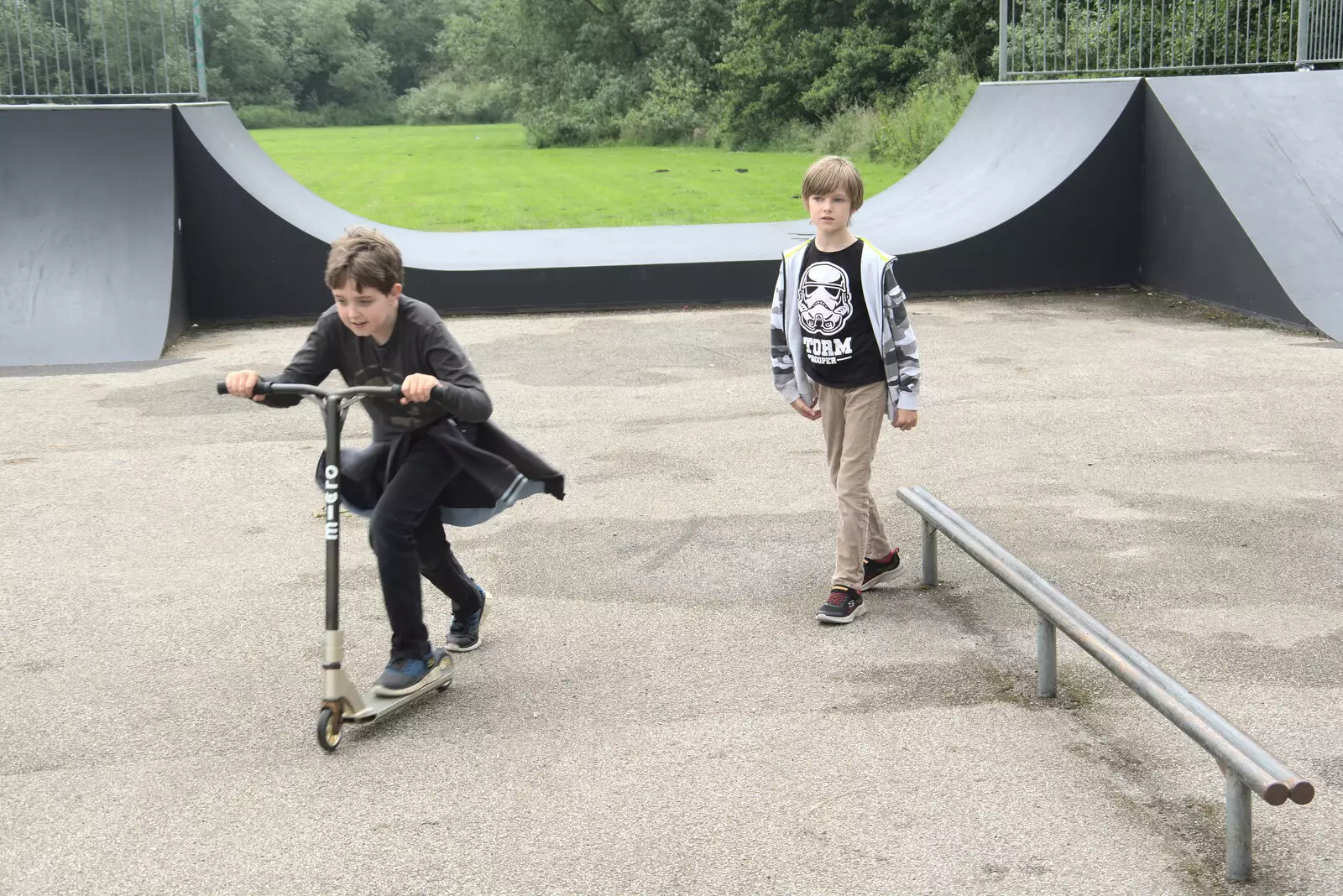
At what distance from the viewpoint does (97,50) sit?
12.3 meters

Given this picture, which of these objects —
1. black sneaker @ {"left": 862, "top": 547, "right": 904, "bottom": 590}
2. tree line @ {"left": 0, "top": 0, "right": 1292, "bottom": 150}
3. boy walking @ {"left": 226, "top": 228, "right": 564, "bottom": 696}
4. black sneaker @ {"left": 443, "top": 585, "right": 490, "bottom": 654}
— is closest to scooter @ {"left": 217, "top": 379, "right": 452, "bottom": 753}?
boy walking @ {"left": 226, "top": 228, "right": 564, "bottom": 696}

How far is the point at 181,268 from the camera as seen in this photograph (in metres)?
11.9

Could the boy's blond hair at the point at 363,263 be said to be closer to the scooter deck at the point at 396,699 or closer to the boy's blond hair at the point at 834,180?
the scooter deck at the point at 396,699

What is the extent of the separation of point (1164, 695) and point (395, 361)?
2360 millimetres

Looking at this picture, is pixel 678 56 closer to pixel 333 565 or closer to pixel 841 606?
pixel 841 606

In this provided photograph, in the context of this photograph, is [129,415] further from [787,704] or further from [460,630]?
[787,704]

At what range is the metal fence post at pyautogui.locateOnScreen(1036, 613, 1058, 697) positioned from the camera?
4.31 m

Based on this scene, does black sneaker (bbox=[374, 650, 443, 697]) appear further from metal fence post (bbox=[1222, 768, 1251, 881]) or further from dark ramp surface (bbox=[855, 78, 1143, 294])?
dark ramp surface (bbox=[855, 78, 1143, 294])

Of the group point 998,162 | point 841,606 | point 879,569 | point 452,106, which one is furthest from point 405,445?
point 452,106

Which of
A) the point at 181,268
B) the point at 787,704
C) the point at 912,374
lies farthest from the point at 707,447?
the point at 181,268


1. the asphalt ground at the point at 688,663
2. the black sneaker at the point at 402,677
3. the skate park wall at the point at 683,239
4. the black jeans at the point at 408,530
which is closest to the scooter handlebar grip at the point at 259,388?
the black jeans at the point at 408,530

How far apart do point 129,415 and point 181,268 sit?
11.7 feet

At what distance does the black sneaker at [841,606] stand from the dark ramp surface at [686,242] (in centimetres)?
740

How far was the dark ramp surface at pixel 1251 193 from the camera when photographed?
35.4ft
